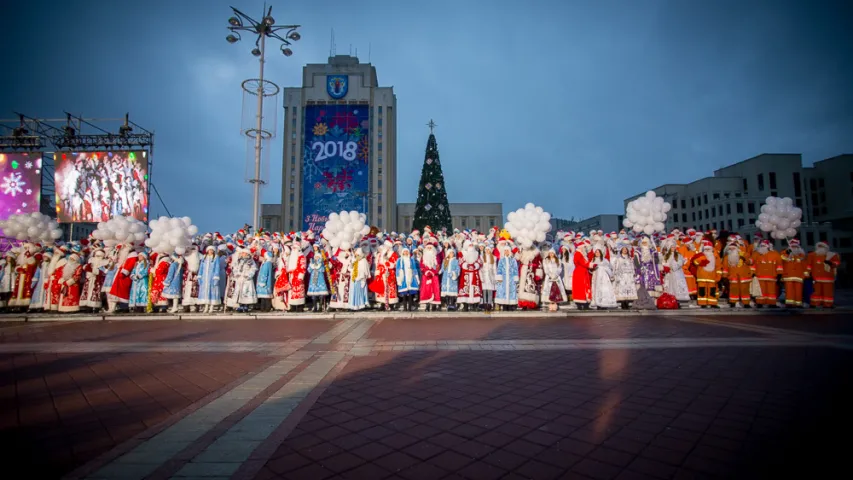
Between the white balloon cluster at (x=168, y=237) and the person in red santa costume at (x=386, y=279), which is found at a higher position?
the white balloon cluster at (x=168, y=237)

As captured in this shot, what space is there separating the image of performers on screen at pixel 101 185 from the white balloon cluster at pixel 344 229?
59.2 ft

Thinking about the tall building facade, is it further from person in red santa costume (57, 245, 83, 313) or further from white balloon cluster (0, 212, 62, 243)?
person in red santa costume (57, 245, 83, 313)

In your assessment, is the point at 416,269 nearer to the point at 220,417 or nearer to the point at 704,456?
the point at 220,417

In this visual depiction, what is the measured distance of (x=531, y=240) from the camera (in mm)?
11406

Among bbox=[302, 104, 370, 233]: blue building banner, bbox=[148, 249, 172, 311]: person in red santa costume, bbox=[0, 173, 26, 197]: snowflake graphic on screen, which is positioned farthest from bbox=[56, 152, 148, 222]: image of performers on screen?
bbox=[302, 104, 370, 233]: blue building banner

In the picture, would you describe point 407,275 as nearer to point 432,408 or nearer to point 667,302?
point 667,302

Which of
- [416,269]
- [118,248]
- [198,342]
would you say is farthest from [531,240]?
[118,248]

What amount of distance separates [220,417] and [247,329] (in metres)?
5.94

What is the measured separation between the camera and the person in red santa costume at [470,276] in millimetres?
11602

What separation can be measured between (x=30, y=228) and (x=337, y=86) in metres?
59.7

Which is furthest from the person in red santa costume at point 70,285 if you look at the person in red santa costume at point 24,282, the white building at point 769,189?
the white building at point 769,189

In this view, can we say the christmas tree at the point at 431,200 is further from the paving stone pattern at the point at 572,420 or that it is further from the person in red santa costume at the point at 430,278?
the paving stone pattern at the point at 572,420

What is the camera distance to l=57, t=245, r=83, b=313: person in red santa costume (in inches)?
473

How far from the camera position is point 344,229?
11.5m
